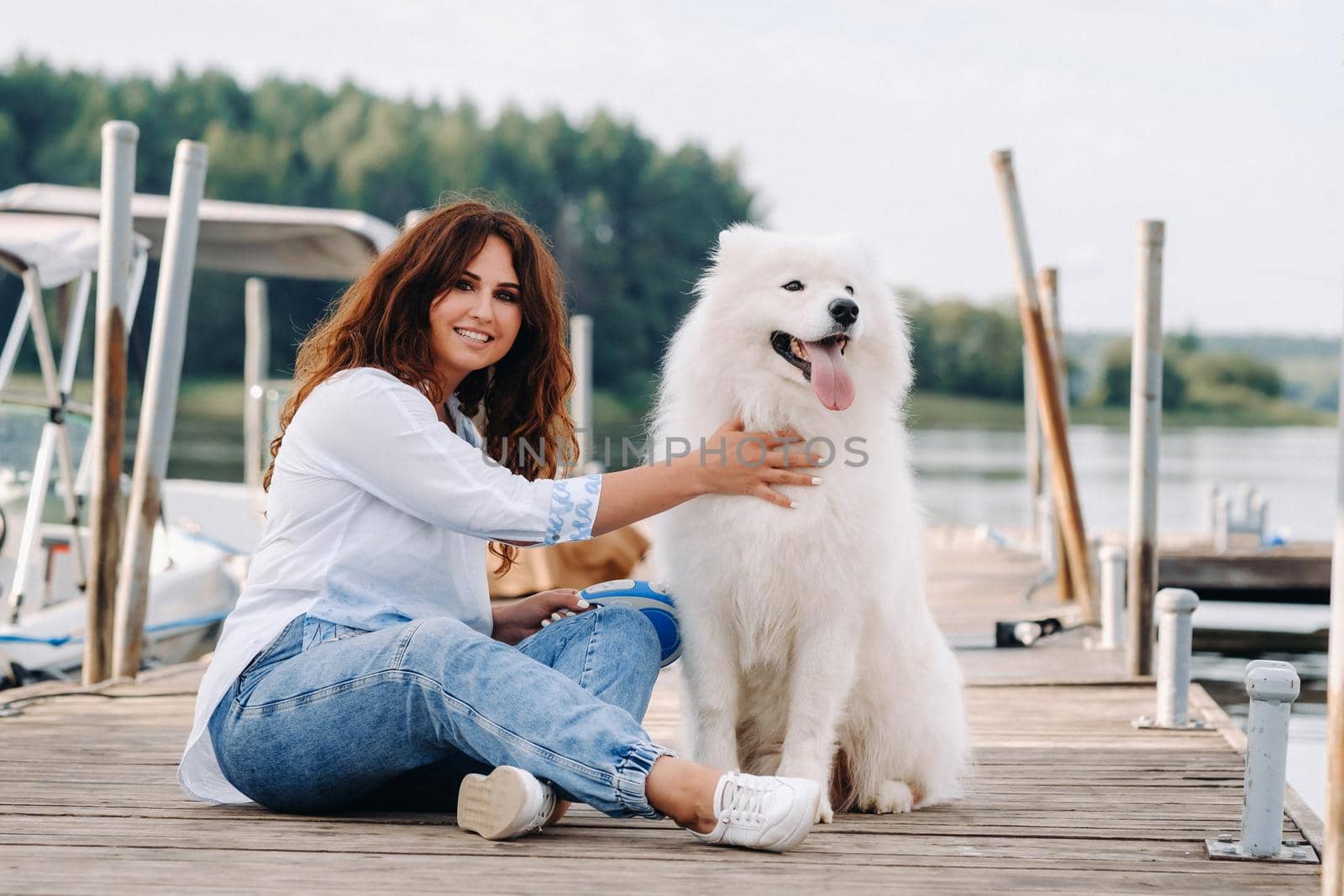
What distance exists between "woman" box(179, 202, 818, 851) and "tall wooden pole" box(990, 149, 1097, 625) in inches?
152

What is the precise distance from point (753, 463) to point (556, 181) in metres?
47.2

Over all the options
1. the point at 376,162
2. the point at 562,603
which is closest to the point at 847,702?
the point at 562,603

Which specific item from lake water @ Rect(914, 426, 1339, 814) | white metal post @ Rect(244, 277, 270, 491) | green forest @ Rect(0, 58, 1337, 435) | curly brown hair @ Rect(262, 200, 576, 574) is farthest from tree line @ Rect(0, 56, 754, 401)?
curly brown hair @ Rect(262, 200, 576, 574)

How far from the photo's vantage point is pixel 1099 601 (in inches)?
252

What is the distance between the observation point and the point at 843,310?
8.53 ft

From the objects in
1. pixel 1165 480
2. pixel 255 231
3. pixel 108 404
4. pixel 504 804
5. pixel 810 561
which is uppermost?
pixel 255 231

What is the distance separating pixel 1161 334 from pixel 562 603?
8.32ft

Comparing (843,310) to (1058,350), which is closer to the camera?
(843,310)

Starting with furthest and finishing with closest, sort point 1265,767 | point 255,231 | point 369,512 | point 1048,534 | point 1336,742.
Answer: point 1048,534 → point 255,231 → point 369,512 → point 1265,767 → point 1336,742

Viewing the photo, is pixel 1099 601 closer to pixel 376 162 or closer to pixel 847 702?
pixel 847 702

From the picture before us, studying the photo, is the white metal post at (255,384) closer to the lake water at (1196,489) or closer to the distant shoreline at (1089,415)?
the lake water at (1196,489)

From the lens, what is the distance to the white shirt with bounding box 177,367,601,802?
2.37 metres

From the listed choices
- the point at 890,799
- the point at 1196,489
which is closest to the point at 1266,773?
the point at 890,799

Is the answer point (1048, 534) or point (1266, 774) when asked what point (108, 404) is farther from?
point (1048, 534)
